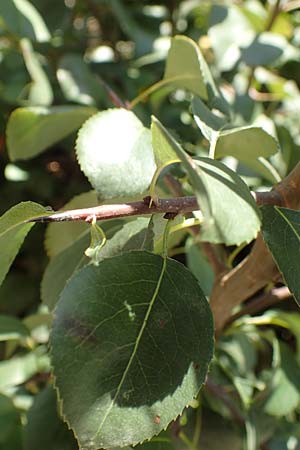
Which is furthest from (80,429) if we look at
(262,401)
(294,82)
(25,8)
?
(294,82)

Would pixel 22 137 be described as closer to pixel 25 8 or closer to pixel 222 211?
pixel 25 8

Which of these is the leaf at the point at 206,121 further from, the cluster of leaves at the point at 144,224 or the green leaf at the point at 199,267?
the green leaf at the point at 199,267

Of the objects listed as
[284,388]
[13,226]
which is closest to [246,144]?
[13,226]

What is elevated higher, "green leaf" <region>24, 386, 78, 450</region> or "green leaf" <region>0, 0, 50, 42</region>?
"green leaf" <region>0, 0, 50, 42</region>

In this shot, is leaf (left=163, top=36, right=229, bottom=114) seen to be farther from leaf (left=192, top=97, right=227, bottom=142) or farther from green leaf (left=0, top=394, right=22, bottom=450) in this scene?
green leaf (left=0, top=394, right=22, bottom=450)

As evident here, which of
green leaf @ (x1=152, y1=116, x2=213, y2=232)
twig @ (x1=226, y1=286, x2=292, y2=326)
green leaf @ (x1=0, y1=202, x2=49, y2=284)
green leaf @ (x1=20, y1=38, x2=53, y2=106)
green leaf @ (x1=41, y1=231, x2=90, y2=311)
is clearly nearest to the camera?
green leaf @ (x1=152, y1=116, x2=213, y2=232)

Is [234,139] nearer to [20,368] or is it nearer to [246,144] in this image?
[246,144]

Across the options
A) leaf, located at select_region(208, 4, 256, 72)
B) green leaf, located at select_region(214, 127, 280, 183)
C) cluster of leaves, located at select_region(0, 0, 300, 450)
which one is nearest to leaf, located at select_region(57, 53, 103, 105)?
cluster of leaves, located at select_region(0, 0, 300, 450)
